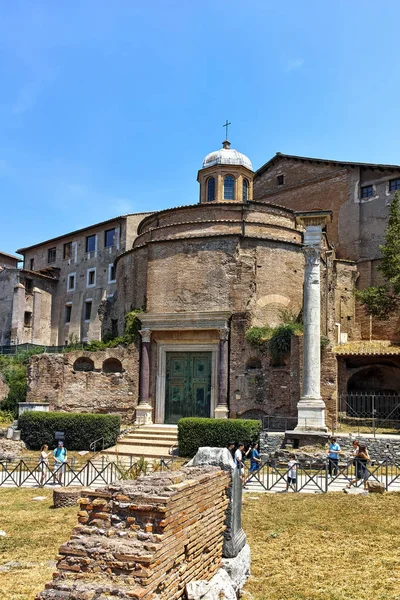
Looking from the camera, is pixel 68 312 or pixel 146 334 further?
pixel 68 312

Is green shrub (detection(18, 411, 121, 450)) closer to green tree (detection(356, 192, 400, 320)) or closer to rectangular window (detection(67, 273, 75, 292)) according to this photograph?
green tree (detection(356, 192, 400, 320))

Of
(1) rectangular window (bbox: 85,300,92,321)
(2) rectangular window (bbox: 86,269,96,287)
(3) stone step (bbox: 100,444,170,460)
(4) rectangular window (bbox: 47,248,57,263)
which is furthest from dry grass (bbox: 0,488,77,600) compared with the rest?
(4) rectangular window (bbox: 47,248,57,263)

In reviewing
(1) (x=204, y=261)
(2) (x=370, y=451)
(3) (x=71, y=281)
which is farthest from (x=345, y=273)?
(3) (x=71, y=281)

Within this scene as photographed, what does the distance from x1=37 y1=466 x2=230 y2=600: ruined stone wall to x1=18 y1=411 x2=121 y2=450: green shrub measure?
16559 millimetres

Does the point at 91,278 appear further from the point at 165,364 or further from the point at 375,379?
the point at 375,379

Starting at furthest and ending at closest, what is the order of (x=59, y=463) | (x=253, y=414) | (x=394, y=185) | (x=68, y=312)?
(x=68, y=312) < (x=394, y=185) < (x=253, y=414) < (x=59, y=463)

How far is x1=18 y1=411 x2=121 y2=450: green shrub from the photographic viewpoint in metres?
23.3

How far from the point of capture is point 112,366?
95.8ft

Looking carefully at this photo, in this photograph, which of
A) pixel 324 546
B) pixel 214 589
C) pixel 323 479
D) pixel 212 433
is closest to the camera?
pixel 214 589

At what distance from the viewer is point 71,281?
4750cm

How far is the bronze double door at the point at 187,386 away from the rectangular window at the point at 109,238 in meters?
19.1

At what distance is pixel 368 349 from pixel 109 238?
2253 centimetres

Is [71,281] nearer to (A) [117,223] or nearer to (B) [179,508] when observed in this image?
(A) [117,223]

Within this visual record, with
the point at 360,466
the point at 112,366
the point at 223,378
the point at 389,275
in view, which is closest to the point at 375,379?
the point at 389,275
